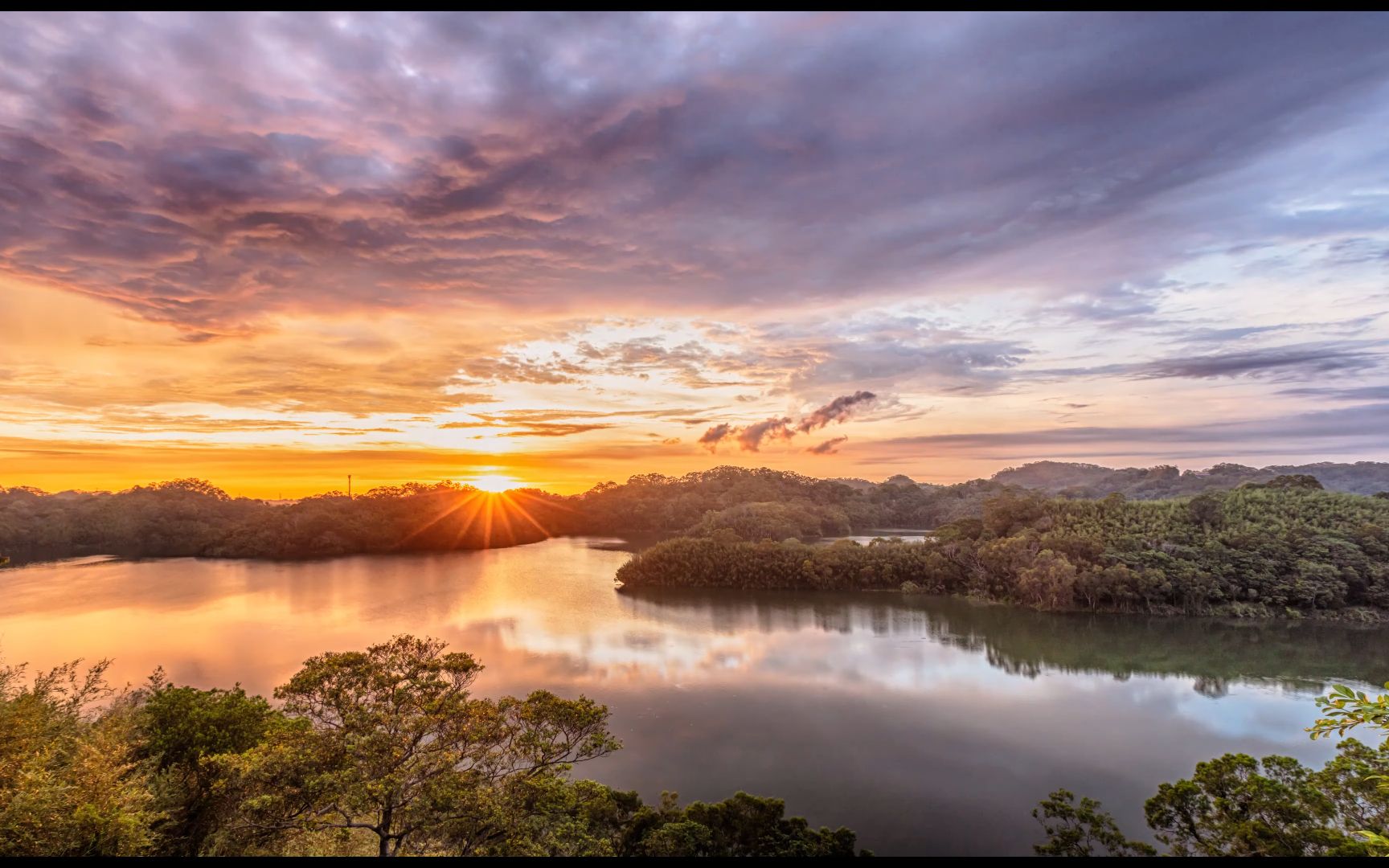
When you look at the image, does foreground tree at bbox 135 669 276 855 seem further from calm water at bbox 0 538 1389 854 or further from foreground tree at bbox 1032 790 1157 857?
foreground tree at bbox 1032 790 1157 857

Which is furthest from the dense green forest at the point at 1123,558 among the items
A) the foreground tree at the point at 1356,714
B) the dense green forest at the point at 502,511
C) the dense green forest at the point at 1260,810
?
the foreground tree at the point at 1356,714

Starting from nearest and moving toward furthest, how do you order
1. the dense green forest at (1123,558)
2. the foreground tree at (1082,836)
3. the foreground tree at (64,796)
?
the foreground tree at (64,796) → the foreground tree at (1082,836) → the dense green forest at (1123,558)

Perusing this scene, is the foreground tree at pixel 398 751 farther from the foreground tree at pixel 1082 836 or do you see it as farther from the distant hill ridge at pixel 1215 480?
the distant hill ridge at pixel 1215 480

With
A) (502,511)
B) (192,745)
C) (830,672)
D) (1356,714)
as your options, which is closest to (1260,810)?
(1356,714)

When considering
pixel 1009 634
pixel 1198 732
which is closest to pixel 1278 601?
pixel 1009 634

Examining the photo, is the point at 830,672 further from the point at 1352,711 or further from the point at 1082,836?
the point at 1352,711

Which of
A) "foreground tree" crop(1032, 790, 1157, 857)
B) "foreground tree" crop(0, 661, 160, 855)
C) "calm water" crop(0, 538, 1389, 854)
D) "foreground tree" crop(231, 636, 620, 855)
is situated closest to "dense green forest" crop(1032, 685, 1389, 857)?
"foreground tree" crop(1032, 790, 1157, 857)
